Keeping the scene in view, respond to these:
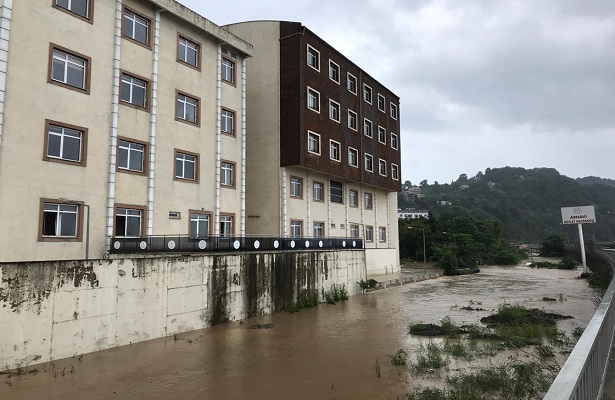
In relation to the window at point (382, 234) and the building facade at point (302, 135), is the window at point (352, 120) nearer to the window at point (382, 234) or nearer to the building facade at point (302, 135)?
the building facade at point (302, 135)

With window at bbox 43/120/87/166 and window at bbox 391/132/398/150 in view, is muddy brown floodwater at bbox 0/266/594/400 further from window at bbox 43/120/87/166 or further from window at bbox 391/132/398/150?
window at bbox 391/132/398/150

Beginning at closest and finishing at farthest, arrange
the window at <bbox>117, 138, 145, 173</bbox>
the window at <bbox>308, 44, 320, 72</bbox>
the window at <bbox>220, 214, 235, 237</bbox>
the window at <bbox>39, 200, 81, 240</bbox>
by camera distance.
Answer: the window at <bbox>39, 200, 81, 240</bbox>, the window at <bbox>117, 138, 145, 173</bbox>, the window at <bbox>220, 214, 235, 237</bbox>, the window at <bbox>308, 44, 320, 72</bbox>

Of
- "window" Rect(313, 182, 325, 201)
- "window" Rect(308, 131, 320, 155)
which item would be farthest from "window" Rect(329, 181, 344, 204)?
"window" Rect(308, 131, 320, 155)

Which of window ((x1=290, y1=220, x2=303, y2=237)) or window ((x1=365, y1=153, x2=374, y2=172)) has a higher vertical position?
window ((x1=365, y1=153, x2=374, y2=172))

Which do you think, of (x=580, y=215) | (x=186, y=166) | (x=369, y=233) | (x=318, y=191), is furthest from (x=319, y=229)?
(x=580, y=215)

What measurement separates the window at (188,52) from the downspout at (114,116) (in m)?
3.87

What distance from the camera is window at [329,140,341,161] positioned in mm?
33787

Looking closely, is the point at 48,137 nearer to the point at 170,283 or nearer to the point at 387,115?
the point at 170,283

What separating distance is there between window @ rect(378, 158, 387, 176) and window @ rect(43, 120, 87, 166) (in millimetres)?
28148

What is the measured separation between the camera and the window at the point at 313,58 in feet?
106

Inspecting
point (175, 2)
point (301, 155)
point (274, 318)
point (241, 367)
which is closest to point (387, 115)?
point (301, 155)

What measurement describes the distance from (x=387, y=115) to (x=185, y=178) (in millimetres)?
26464

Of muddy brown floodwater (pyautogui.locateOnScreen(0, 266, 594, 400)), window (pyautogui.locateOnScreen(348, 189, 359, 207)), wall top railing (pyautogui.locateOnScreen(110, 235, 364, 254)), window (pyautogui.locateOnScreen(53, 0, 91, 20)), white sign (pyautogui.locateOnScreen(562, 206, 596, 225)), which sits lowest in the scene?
muddy brown floodwater (pyautogui.locateOnScreen(0, 266, 594, 400))

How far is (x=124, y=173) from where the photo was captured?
20500 millimetres
